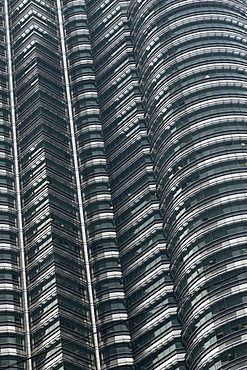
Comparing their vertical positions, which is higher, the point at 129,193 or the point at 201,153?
the point at 129,193

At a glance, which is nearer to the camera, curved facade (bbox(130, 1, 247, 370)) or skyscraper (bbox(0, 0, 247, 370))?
curved facade (bbox(130, 1, 247, 370))

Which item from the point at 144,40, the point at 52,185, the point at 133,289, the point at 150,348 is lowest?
the point at 150,348

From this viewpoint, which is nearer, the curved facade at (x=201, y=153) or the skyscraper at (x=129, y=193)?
the curved facade at (x=201, y=153)

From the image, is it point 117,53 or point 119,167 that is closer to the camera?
point 119,167

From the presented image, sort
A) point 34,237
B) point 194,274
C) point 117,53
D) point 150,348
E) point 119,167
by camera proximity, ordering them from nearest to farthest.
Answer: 1. point 194,274
2. point 150,348
3. point 34,237
4. point 119,167
5. point 117,53

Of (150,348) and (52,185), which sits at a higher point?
(52,185)

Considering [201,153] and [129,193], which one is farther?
[129,193]

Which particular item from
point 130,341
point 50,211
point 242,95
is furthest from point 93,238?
point 242,95

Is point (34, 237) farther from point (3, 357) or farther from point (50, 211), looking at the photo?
point (3, 357)
